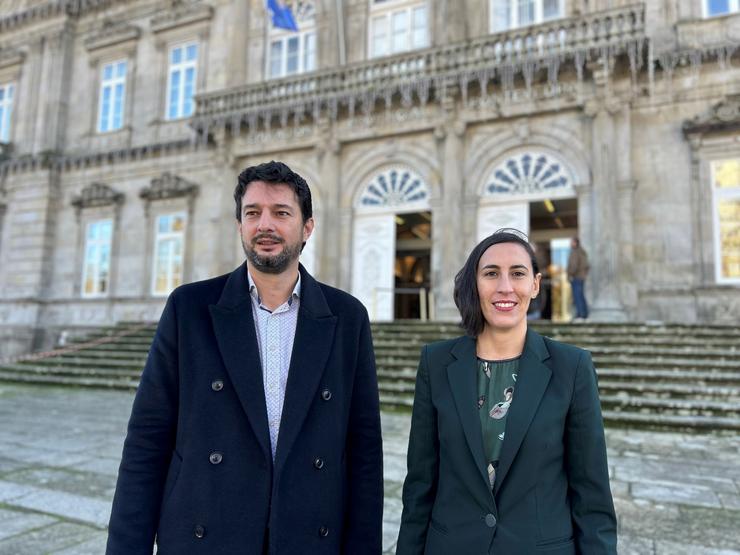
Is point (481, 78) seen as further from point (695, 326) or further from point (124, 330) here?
point (124, 330)

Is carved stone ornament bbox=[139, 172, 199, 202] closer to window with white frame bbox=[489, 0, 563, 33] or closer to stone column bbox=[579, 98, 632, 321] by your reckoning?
window with white frame bbox=[489, 0, 563, 33]

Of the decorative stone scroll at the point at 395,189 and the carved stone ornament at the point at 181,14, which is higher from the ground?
the carved stone ornament at the point at 181,14

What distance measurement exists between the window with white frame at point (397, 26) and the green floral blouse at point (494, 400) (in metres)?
13.6

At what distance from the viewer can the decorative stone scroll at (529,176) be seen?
12.1m

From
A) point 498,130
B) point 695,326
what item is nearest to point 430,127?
point 498,130

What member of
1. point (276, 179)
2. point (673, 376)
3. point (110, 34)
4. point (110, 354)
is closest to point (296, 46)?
point (110, 34)

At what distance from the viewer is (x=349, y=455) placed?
1.92 m

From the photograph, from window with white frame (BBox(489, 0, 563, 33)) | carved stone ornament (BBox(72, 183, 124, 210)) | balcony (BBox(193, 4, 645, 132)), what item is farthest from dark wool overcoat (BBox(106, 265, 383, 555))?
carved stone ornament (BBox(72, 183, 124, 210))

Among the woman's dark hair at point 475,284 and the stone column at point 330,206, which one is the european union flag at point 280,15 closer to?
the stone column at point 330,206

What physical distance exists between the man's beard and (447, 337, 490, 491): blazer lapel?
0.67m

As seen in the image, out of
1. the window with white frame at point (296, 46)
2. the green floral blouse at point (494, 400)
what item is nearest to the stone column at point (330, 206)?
the window with white frame at point (296, 46)

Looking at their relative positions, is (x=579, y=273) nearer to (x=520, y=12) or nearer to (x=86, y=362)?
(x=520, y=12)

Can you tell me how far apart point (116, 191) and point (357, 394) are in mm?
17985

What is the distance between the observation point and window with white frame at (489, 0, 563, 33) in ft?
41.9
